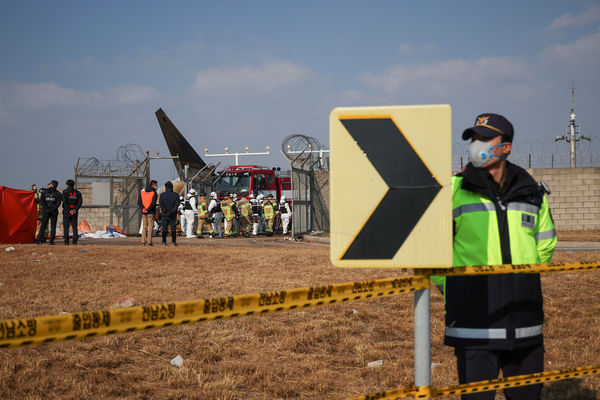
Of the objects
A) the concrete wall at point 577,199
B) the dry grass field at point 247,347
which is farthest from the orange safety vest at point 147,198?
the concrete wall at point 577,199

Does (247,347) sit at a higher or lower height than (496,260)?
lower

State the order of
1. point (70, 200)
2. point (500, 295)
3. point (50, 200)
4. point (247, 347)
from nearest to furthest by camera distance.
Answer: point (500, 295) → point (247, 347) → point (70, 200) → point (50, 200)

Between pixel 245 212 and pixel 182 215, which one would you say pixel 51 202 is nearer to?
pixel 182 215

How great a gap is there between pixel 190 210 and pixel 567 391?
1710 centimetres

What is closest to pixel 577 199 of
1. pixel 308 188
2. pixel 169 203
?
pixel 308 188

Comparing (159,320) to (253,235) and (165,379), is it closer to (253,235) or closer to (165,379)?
(165,379)

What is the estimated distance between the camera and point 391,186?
6.25 ft

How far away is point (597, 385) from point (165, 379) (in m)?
3.34

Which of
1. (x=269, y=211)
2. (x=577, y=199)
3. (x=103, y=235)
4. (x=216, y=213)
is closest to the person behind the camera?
(x=577, y=199)

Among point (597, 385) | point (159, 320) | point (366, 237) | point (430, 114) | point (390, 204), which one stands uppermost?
point (430, 114)

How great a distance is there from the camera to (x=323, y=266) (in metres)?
9.70

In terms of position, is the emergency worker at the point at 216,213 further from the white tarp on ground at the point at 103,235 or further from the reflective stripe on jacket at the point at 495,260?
the reflective stripe on jacket at the point at 495,260

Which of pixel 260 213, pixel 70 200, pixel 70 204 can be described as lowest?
pixel 260 213

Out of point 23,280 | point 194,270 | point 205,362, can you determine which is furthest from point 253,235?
point 205,362
